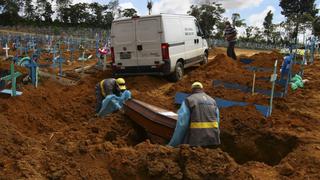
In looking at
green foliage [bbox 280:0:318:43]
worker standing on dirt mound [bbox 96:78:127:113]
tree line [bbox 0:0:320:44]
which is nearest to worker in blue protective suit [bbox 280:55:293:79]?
worker standing on dirt mound [bbox 96:78:127:113]

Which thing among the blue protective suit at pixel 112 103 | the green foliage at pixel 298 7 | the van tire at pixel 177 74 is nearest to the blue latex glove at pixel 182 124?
the blue protective suit at pixel 112 103

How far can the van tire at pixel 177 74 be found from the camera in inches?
534

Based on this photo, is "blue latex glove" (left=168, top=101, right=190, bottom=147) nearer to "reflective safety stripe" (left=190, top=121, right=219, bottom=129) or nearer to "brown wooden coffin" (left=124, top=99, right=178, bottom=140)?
"reflective safety stripe" (left=190, top=121, right=219, bottom=129)

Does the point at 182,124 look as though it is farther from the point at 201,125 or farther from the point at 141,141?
the point at 141,141

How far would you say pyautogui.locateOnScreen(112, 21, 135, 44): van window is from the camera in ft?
41.9

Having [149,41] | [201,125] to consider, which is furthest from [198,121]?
[149,41]

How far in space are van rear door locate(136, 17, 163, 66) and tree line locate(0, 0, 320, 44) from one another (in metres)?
30.0

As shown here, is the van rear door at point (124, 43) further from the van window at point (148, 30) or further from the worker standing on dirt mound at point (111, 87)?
the worker standing on dirt mound at point (111, 87)

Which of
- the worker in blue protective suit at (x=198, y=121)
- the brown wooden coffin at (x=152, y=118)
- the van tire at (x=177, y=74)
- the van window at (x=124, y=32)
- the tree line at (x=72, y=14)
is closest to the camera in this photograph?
the worker in blue protective suit at (x=198, y=121)

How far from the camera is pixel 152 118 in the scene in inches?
280

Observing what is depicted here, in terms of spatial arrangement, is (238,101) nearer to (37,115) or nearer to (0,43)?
(37,115)

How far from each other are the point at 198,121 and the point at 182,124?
0.79 feet

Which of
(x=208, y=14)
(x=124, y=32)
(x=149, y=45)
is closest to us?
(x=149, y=45)

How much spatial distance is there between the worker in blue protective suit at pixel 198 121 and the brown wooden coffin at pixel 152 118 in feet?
2.74
